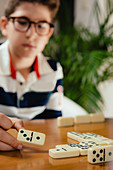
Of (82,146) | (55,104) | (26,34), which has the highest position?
(26,34)

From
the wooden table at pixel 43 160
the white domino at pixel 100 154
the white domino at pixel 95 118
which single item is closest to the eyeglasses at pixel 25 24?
the white domino at pixel 95 118

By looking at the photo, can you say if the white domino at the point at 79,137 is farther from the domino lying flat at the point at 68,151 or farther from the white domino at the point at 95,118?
the white domino at the point at 95,118

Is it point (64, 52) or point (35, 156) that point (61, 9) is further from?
point (35, 156)

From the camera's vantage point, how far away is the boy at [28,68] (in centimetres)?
156

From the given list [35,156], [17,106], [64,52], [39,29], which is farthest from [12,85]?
[64,52]

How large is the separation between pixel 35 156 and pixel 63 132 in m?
0.30

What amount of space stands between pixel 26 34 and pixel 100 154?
131 cm

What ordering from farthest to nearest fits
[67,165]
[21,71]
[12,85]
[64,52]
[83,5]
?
1. [83,5]
2. [64,52]
3. [21,71]
4. [12,85]
5. [67,165]

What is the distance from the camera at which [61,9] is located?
271cm

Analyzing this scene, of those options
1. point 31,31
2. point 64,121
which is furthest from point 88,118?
point 31,31

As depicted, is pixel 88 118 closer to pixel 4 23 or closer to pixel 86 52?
pixel 4 23

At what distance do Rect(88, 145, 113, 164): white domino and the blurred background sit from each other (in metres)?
1.61

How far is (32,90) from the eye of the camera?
163 cm

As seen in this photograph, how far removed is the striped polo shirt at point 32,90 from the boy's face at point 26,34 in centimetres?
9
